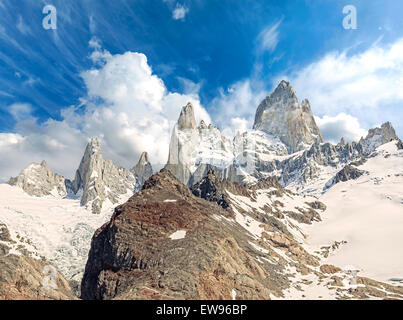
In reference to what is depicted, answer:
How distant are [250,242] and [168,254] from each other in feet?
186

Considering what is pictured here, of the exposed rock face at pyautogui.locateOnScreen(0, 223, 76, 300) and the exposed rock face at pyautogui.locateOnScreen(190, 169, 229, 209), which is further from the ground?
the exposed rock face at pyautogui.locateOnScreen(190, 169, 229, 209)

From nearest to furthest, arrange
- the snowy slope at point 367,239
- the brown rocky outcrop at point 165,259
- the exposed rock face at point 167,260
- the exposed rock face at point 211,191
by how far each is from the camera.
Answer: the brown rocky outcrop at point 165,259 → the exposed rock face at point 167,260 → the snowy slope at point 367,239 → the exposed rock face at point 211,191

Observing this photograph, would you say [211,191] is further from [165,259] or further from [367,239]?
[165,259]

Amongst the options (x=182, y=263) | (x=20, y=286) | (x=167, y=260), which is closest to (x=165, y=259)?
(x=167, y=260)

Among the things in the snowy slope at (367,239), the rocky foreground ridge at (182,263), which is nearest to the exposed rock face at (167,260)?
the rocky foreground ridge at (182,263)

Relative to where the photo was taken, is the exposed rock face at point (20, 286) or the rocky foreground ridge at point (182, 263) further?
the rocky foreground ridge at point (182, 263)

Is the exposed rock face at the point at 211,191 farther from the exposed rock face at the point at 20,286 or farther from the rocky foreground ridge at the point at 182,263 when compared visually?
the exposed rock face at the point at 20,286

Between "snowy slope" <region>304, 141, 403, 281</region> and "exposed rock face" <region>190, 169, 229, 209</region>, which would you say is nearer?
"snowy slope" <region>304, 141, 403, 281</region>

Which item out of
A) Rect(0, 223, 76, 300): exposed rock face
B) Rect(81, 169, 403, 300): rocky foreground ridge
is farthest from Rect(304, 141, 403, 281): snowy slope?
Rect(0, 223, 76, 300): exposed rock face

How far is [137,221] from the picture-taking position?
215ft

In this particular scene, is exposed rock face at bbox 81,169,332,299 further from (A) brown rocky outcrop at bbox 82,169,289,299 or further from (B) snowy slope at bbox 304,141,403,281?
(B) snowy slope at bbox 304,141,403,281
